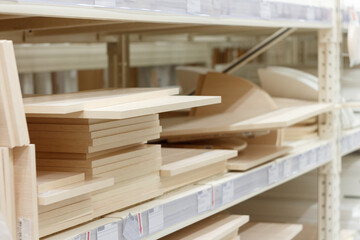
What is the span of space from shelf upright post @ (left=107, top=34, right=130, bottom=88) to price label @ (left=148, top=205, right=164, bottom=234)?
186cm

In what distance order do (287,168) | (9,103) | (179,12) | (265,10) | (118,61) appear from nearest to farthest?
(9,103) → (179,12) → (265,10) → (287,168) → (118,61)

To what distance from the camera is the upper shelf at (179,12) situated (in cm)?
124

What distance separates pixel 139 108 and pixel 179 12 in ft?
1.33

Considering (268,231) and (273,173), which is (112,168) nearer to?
(273,173)

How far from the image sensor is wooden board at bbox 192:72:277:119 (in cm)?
260

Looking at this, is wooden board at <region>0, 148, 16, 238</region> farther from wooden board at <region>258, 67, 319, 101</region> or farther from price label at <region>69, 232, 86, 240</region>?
wooden board at <region>258, 67, 319, 101</region>

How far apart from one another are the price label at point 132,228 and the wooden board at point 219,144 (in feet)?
2.42

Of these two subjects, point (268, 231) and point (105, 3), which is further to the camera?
point (268, 231)

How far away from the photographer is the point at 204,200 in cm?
183

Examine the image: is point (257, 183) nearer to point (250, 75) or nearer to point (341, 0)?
point (341, 0)

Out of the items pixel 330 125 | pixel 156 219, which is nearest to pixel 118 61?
pixel 330 125

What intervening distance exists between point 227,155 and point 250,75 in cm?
163

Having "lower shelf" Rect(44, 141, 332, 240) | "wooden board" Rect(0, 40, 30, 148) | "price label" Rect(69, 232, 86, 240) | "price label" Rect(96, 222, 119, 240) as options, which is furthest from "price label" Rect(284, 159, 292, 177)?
"wooden board" Rect(0, 40, 30, 148)

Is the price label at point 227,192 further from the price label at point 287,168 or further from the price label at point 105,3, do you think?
the price label at point 105,3
